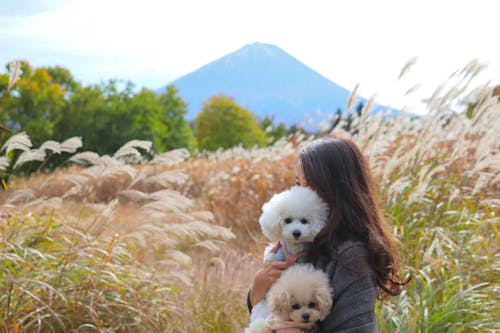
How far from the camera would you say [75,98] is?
108 ft

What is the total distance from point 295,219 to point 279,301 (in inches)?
11.2

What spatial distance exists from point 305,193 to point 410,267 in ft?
6.40

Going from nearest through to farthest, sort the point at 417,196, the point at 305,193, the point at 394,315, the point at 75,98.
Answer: the point at 305,193 → the point at 394,315 → the point at 417,196 → the point at 75,98

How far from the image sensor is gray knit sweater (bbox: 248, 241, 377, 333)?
2070 mm

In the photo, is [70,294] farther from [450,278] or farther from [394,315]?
[450,278]

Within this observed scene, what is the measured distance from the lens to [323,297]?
202cm

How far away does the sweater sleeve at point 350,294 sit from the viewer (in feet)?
6.79

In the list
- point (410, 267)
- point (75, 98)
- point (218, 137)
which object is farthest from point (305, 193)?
point (218, 137)

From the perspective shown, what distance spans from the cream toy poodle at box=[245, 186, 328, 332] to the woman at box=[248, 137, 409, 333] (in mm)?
40

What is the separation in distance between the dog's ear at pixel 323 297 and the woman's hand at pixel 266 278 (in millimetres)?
239

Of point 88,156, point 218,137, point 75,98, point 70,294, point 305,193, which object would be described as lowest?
point 218,137

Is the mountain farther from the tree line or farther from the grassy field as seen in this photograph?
the grassy field

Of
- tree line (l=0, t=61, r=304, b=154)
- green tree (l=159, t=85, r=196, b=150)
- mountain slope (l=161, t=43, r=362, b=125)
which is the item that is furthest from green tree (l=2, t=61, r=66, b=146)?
mountain slope (l=161, t=43, r=362, b=125)

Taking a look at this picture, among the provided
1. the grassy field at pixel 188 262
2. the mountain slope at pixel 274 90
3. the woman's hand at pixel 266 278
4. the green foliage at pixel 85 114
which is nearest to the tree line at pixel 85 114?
the green foliage at pixel 85 114
